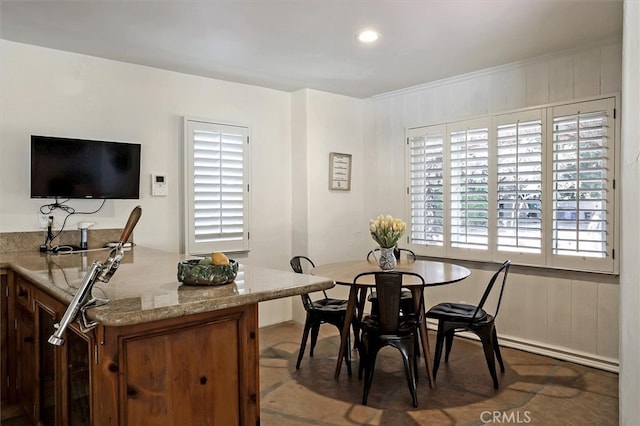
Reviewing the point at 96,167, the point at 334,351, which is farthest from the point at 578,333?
the point at 96,167

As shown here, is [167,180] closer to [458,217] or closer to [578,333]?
[458,217]

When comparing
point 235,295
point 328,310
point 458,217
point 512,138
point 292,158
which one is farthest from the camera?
point 292,158

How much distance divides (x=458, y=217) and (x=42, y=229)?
3.48 metres

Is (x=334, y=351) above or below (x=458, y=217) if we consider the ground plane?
below

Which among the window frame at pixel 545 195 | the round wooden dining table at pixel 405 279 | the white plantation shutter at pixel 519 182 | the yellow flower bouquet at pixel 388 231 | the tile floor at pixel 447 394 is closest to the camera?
the tile floor at pixel 447 394

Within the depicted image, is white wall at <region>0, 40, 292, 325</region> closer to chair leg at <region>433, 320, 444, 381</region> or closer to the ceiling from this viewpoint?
the ceiling

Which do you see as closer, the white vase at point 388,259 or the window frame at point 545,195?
the window frame at point 545,195

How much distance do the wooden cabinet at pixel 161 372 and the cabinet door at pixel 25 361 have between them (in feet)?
1.47

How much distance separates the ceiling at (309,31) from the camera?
275 cm

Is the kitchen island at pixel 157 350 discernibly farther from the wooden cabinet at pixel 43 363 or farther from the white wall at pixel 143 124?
the white wall at pixel 143 124

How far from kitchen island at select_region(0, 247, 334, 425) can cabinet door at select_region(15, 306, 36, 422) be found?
8.3 inches

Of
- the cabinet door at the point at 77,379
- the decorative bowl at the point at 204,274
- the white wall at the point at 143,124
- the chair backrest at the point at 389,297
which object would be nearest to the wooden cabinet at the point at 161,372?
the cabinet door at the point at 77,379

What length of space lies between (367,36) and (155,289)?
232cm

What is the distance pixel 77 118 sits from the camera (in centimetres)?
349
